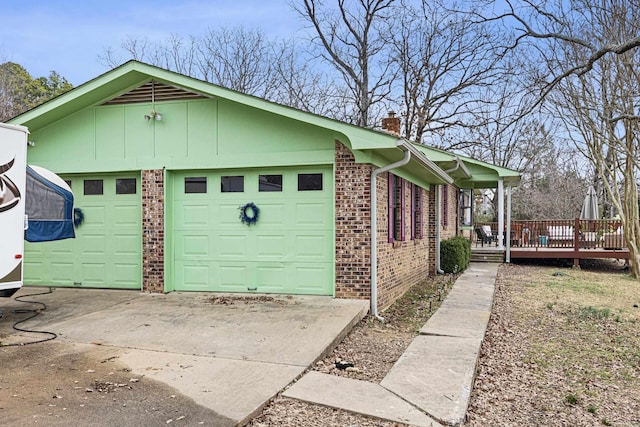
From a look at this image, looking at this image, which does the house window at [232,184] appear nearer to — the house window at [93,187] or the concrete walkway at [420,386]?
the house window at [93,187]

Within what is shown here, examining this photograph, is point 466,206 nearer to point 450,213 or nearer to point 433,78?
point 450,213

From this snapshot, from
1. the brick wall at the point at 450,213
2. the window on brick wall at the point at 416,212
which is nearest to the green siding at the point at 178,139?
the window on brick wall at the point at 416,212

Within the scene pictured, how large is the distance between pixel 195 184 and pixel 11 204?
3.16 m

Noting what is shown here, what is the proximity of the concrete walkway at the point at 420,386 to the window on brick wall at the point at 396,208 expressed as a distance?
2.58m

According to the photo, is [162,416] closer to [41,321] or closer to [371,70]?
[41,321]

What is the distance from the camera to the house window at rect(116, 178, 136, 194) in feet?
30.2

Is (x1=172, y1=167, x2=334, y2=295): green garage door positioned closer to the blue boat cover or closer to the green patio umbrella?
the blue boat cover

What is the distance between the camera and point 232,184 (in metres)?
8.70

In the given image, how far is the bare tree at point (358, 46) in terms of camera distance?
24844mm

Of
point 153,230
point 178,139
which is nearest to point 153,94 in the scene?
point 178,139

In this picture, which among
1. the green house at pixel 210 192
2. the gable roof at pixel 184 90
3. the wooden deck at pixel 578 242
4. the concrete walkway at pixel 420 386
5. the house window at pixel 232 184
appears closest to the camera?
the concrete walkway at pixel 420 386

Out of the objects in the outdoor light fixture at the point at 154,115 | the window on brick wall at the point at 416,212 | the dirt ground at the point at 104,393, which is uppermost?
the outdoor light fixture at the point at 154,115

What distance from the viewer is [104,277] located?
9312 mm

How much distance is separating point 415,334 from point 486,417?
2755 millimetres
